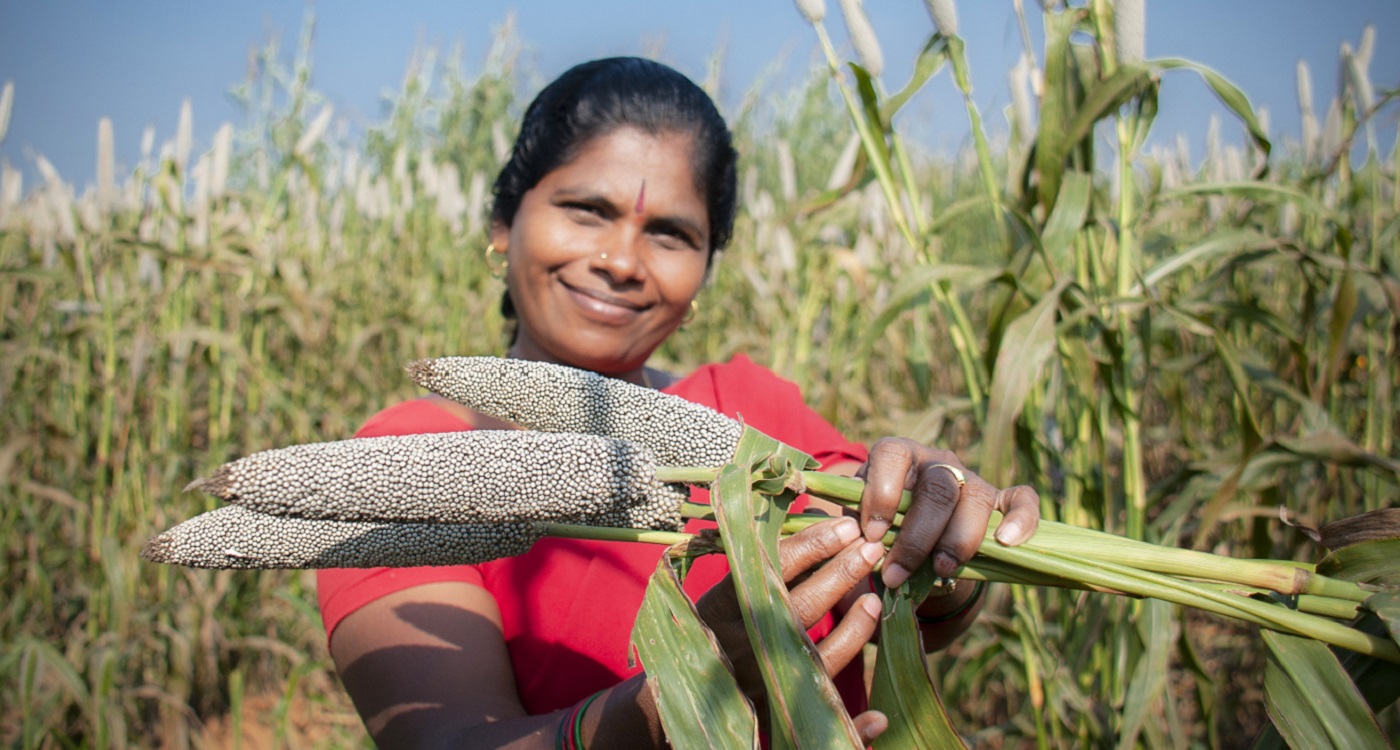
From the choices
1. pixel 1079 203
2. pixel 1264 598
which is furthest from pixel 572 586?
pixel 1079 203

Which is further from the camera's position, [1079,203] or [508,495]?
[1079,203]

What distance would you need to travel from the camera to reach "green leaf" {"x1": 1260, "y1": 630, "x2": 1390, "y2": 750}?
2.77 ft

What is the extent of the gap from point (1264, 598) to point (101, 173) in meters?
3.65

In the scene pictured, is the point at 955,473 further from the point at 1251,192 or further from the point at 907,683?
the point at 1251,192

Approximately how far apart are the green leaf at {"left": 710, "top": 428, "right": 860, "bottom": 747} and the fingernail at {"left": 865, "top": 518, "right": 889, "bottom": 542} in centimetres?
14

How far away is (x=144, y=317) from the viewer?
9.37 ft

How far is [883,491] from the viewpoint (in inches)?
36.7

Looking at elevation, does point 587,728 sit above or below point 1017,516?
below

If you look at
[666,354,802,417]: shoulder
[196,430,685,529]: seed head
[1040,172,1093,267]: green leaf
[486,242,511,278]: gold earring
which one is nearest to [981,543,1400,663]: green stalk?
[196,430,685,529]: seed head

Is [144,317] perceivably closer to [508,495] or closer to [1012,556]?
[508,495]

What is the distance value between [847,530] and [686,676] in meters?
0.24

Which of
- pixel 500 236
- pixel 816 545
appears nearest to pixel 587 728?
pixel 816 545

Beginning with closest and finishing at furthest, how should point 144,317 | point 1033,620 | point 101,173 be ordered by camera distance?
1. point 1033,620
2. point 144,317
3. point 101,173

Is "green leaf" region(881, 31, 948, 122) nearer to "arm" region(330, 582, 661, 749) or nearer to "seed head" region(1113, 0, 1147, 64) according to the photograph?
"seed head" region(1113, 0, 1147, 64)
